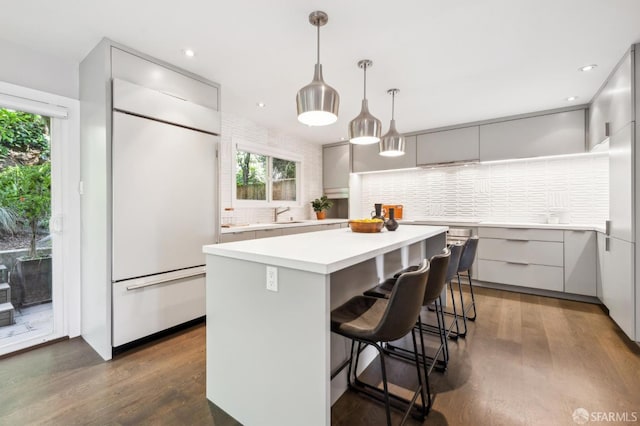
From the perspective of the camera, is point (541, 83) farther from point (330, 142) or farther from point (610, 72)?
point (330, 142)

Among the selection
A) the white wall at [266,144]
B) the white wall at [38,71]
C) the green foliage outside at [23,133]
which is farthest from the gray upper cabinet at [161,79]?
the white wall at [266,144]

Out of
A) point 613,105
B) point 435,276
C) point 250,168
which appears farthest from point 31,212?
point 613,105

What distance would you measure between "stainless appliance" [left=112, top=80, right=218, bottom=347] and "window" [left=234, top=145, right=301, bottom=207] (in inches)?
54.1

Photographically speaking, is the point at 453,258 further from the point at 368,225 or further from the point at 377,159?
the point at 377,159

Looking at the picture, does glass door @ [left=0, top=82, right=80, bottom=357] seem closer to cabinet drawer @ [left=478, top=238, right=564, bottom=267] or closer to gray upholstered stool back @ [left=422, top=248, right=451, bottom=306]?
gray upholstered stool back @ [left=422, top=248, right=451, bottom=306]

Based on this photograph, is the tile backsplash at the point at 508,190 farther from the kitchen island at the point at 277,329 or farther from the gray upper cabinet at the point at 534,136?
the kitchen island at the point at 277,329

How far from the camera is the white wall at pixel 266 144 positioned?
401cm

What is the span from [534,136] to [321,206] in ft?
10.7

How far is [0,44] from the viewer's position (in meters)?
2.18

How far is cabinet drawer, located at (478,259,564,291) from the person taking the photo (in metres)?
3.63

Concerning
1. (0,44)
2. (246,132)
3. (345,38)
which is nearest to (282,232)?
(246,132)

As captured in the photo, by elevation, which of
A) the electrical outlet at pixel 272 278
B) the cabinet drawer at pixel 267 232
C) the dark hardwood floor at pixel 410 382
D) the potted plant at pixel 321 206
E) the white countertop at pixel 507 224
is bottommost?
the dark hardwood floor at pixel 410 382

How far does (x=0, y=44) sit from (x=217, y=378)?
2843mm

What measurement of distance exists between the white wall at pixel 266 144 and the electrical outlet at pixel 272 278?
277 centimetres
